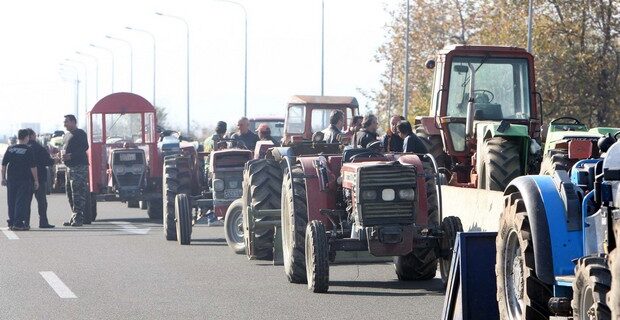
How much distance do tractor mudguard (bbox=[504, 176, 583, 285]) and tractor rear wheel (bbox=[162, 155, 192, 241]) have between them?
13379 mm

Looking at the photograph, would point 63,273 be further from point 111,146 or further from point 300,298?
point 111,146

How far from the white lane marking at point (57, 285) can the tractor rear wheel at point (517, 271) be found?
5.84m

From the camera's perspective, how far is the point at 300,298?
14.1 meters

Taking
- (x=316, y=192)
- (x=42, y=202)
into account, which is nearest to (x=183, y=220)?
(x=42, y=202)

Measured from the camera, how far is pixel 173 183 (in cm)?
2303

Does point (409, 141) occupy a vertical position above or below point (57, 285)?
above

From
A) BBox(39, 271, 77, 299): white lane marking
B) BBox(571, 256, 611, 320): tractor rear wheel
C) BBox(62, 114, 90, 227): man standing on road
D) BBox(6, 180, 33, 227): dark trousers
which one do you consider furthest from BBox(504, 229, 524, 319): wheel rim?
BBox(62, 114, 90, 227): man standing on road

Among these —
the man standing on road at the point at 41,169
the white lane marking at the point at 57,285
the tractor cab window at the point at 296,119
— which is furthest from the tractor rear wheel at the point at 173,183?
the tractor cab window at the point at 296,119

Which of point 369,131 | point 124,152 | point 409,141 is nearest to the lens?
point 409,141

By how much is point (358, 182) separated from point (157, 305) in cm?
236

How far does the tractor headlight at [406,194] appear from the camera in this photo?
14.8m

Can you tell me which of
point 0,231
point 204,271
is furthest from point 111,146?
point 204,271

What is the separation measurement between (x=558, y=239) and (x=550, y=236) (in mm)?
54

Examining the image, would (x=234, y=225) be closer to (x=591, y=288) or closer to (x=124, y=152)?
(x=124, y=152)
